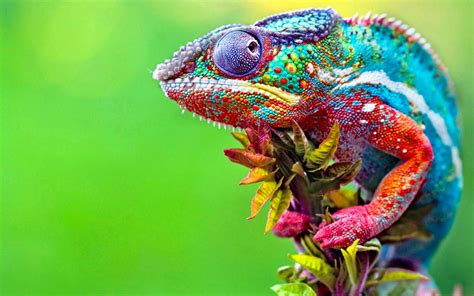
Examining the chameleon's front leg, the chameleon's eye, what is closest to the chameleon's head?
the chameleon's eye

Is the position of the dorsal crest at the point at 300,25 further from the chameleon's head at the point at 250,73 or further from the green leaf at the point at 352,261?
the green leaf at the point at 352,261

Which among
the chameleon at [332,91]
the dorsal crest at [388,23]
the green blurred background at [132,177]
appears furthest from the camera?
the green blurred background at [132,177]

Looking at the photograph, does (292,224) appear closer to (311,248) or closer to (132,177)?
(311,248)

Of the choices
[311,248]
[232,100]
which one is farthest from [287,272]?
[232,100]

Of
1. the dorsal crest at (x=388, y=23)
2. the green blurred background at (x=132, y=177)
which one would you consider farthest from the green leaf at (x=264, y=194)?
the green blurred background at (x=132, y=177)

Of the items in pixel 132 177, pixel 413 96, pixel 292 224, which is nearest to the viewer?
pixel 292 224

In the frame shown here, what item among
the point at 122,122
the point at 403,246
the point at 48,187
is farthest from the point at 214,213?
the point at 403,246

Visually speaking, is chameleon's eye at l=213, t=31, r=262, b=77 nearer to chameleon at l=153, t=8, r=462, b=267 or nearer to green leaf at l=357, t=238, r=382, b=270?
chameleon at l=153, t=8, r=462, b=267
